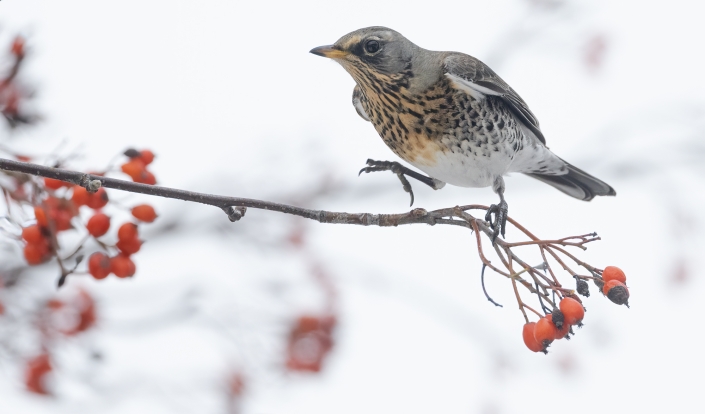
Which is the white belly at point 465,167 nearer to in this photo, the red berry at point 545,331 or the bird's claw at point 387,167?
the bird's claw at point 387,167

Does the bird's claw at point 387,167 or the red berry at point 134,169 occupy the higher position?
the bird's claw at point 387,167

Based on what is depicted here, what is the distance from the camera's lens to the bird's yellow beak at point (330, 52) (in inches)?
97.6

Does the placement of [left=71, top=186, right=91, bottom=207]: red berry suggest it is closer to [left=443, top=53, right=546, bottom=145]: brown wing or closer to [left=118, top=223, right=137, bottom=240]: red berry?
[left=118, top=223, right=137, bottom=240]: red berry

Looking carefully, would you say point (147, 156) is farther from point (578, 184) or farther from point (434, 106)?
point (578, 184)

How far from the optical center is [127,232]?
176cm

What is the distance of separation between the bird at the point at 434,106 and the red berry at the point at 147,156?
81 cm

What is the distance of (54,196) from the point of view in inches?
70.6

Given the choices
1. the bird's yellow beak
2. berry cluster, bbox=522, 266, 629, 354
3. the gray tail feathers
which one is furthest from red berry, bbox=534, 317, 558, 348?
the gray tail feathers

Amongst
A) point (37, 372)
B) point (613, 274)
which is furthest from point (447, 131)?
point (37, 372)

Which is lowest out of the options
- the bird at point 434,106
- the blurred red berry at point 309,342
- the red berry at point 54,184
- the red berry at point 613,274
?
the blurred red berry at point 309,342

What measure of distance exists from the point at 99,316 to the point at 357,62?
1.34 m

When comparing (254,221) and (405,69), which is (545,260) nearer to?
(405,69)

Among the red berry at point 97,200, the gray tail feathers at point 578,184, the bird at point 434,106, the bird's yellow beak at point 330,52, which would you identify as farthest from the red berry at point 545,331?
the gray tail feathers at point 578,184

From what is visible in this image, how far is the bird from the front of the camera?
2.58 m
